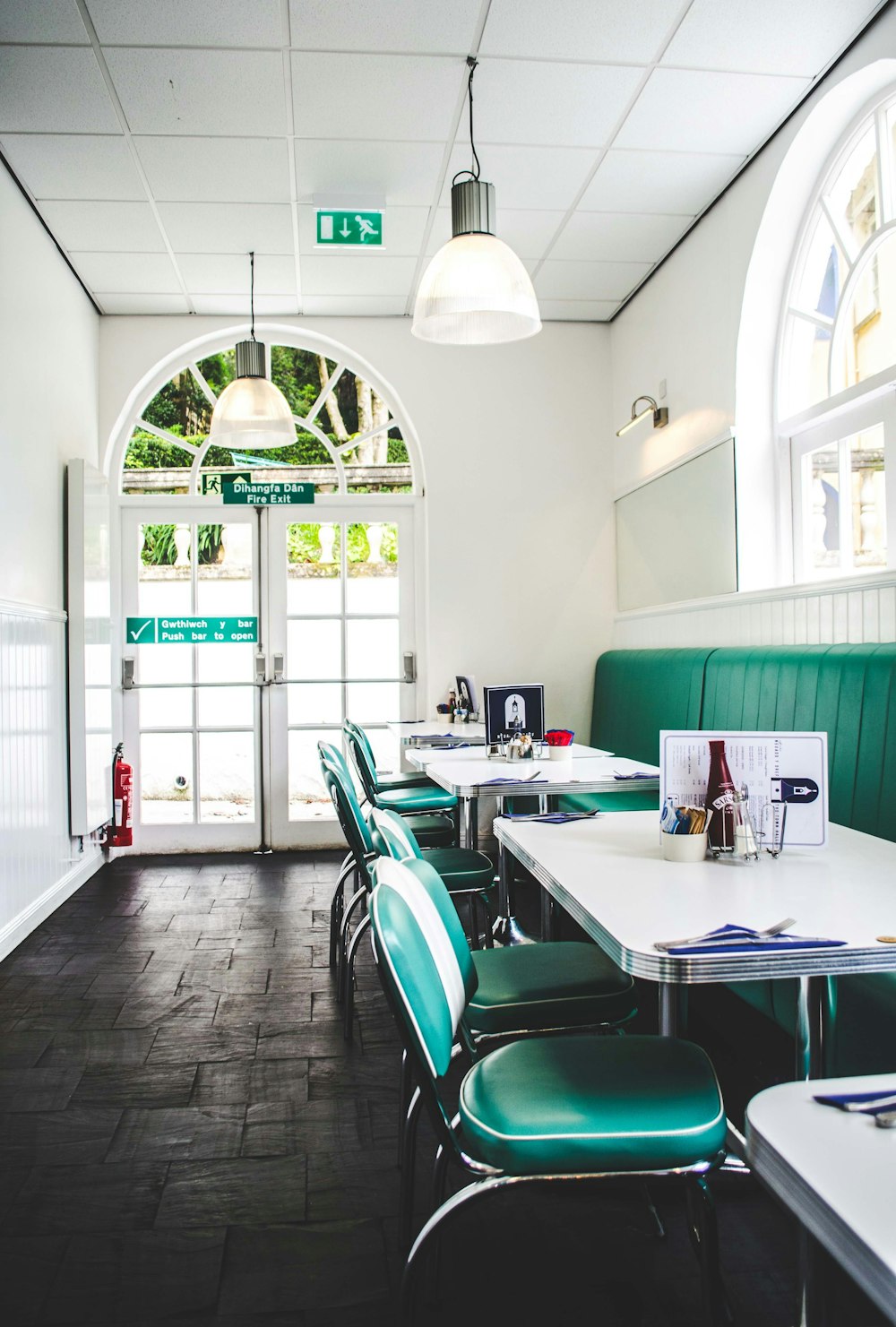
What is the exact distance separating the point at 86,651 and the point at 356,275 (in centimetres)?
272

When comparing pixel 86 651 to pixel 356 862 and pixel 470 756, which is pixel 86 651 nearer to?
pixel 470 756

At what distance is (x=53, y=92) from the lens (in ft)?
12.7

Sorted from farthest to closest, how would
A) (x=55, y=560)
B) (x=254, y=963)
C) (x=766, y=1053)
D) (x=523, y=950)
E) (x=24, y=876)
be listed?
(x=55, y=560), (x=24, y=876), (x=254, y=963), (x=766, y=1053), (x=523, y=950)

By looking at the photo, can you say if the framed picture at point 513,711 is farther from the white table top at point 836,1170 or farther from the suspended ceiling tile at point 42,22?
the white table top at point 836,1170

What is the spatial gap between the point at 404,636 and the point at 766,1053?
4159 millimetres

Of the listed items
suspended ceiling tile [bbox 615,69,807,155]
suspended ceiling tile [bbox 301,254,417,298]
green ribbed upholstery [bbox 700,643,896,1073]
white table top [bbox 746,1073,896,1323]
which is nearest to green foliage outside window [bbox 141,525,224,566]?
suspended ceiling tile [bbox 301,254,417,298]

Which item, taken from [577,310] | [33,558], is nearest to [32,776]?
[33,558]

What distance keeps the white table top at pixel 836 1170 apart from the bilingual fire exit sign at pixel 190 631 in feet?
18.9

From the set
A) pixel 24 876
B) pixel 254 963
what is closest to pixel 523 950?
pixel 254 963

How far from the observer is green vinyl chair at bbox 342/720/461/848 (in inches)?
172

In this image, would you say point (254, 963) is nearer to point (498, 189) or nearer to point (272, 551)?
point (272, 551)

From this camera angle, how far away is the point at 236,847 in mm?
6516

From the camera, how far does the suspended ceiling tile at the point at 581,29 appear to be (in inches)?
135

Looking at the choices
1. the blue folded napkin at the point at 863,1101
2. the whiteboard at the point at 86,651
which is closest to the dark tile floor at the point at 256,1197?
the blue folded napkin at the point at 863,1101
